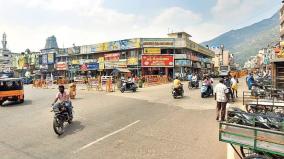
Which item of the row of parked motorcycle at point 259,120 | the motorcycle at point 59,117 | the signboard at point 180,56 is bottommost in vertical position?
the motorcycle at point 59,117

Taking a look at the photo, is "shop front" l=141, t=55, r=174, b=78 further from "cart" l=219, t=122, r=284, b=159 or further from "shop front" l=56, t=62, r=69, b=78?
"cart" l=219, t=122, r=284, b=159

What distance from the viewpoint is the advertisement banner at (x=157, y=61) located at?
48.6 meters

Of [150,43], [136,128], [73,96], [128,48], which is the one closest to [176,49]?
[150,43]

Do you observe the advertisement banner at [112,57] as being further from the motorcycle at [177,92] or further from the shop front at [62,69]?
the motorcycle at [177,92]

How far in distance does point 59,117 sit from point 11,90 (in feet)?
35.9

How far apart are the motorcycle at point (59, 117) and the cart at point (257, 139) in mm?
5555

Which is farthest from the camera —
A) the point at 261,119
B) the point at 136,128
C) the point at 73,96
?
the point at 73,96

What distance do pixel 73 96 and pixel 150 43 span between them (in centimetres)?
3087

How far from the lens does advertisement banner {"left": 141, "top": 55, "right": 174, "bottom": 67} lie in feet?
159

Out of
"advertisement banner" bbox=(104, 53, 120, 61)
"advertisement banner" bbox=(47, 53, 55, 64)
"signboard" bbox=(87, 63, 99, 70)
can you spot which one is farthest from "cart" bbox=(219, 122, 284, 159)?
"advertisement banner" bbox=(47, 53, 55, 64)

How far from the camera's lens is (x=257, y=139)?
4566 mm

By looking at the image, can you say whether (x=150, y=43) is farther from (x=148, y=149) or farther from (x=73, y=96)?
(x=148, y=149)

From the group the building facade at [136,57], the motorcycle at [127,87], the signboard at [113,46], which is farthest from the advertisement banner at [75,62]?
the motorcycle at [127,87]

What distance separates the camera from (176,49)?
5116cm
